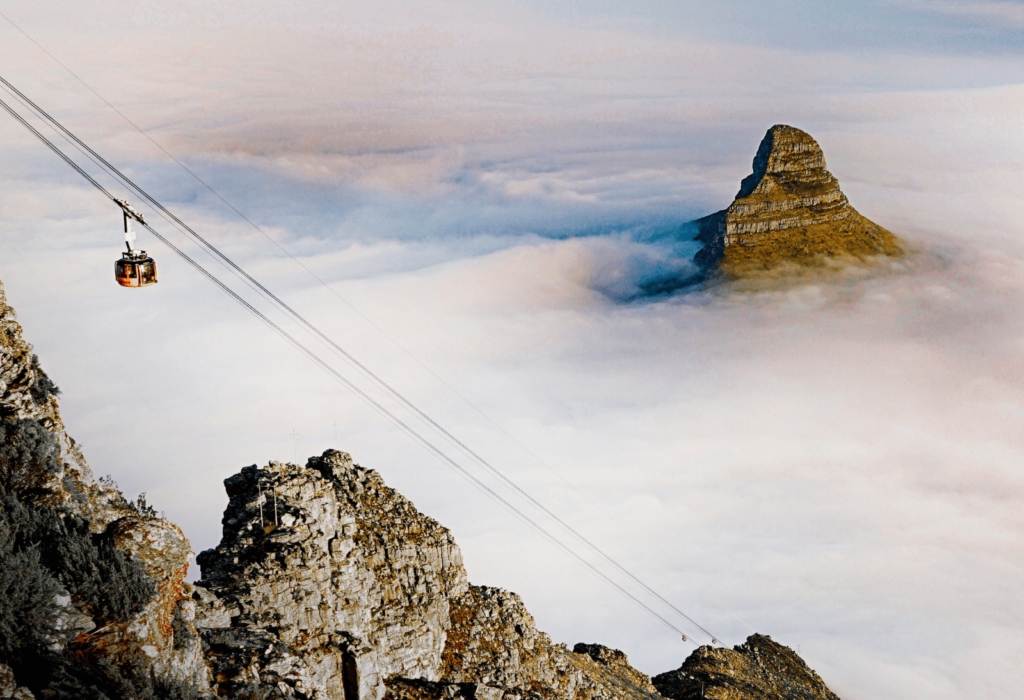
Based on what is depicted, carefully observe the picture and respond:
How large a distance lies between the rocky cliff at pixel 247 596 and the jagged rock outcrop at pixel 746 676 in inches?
654

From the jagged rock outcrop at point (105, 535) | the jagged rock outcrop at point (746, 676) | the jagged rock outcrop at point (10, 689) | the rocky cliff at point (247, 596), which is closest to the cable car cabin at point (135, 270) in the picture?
the jagged rock outcrop at point (105, 535)

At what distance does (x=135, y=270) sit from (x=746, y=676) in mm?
67918

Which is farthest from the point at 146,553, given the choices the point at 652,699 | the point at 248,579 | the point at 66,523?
the point at 652,699

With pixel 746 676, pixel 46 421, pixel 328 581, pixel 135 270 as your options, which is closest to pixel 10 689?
pixel 46 421

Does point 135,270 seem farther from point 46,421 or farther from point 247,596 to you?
point 247,596

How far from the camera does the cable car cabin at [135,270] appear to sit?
39531 millimetres

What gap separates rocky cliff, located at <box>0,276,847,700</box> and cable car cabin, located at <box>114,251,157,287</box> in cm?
566

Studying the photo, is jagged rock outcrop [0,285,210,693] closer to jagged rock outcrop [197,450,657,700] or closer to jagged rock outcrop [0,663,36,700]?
jagged rock outcrop [0,663,36,700]

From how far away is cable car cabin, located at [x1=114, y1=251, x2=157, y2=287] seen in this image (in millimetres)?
39531

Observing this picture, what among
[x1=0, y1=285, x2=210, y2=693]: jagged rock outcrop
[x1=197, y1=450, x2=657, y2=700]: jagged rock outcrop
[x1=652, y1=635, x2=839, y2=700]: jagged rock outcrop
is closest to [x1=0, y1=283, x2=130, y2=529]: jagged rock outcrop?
[x1=0, y1=285, x2=210, y2=693]: jagged rock outcrop

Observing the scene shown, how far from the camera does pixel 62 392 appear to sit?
3625 centimetres

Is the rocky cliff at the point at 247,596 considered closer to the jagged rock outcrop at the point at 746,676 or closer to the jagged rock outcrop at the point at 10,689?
the jagged rock outcrop at the point at 10,689

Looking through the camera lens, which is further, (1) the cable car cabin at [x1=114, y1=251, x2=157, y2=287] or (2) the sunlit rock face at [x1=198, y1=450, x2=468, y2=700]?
(1) the cable car cabin at [x1=114, y1=251, x2=157, y2=287]

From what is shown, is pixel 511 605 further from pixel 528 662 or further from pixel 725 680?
pixel 725 680
